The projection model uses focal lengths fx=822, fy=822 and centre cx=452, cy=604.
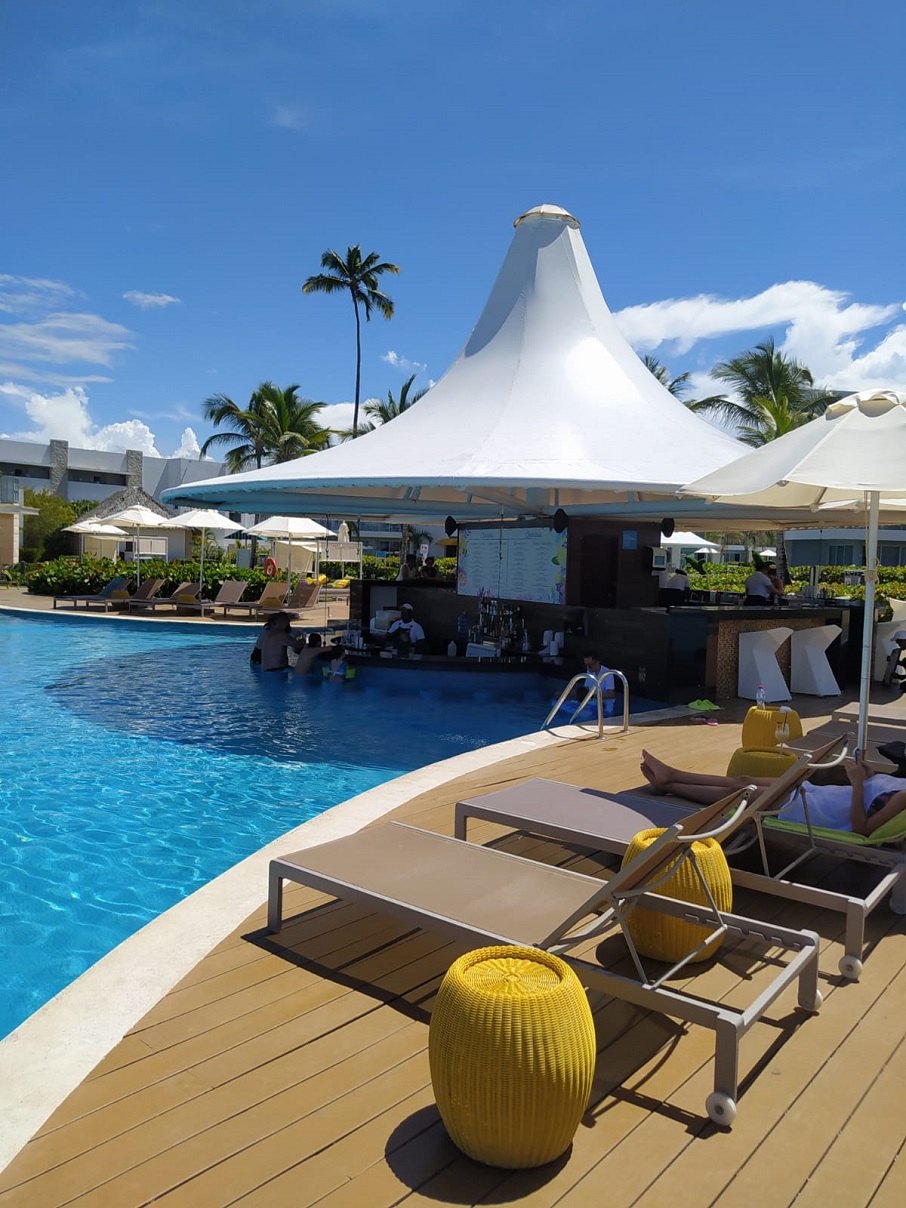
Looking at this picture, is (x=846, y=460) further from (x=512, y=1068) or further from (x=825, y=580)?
(x=825, y=580)

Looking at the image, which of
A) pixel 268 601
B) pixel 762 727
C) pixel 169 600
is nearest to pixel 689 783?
pixel 762 727

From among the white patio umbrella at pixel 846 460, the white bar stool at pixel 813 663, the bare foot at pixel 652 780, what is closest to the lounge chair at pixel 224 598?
the white bar stool at pixel 813 663

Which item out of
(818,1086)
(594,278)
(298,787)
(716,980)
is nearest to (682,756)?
(298,787)

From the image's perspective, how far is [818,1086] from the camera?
255 centimetres

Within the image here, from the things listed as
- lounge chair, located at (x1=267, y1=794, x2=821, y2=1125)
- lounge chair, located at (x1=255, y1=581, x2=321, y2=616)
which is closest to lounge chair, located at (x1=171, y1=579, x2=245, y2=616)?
→ lounge chair, located at (x1=255, y1=581, x2=321, y2=616)

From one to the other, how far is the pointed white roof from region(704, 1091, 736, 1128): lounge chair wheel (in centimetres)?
887

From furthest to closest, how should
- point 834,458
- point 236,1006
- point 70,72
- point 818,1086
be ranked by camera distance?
point 70,72
point 834,458
point 236,1006
point 818,1086

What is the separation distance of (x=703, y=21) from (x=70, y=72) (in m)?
8.98

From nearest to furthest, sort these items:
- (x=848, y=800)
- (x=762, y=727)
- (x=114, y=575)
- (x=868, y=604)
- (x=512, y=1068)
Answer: (x=512, y=1068) < (x=848, y=800) < (x=868, y=604) < (x=762, y=727) < (x=114, y=575)

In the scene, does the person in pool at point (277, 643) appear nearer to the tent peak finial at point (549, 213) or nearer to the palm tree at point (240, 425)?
the tent peak finial at point (549, 213)

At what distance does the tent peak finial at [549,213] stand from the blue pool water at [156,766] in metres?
8.71

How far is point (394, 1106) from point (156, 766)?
22.3ft

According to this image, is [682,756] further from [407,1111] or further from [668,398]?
[668,398]

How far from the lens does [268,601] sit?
22094 mm
